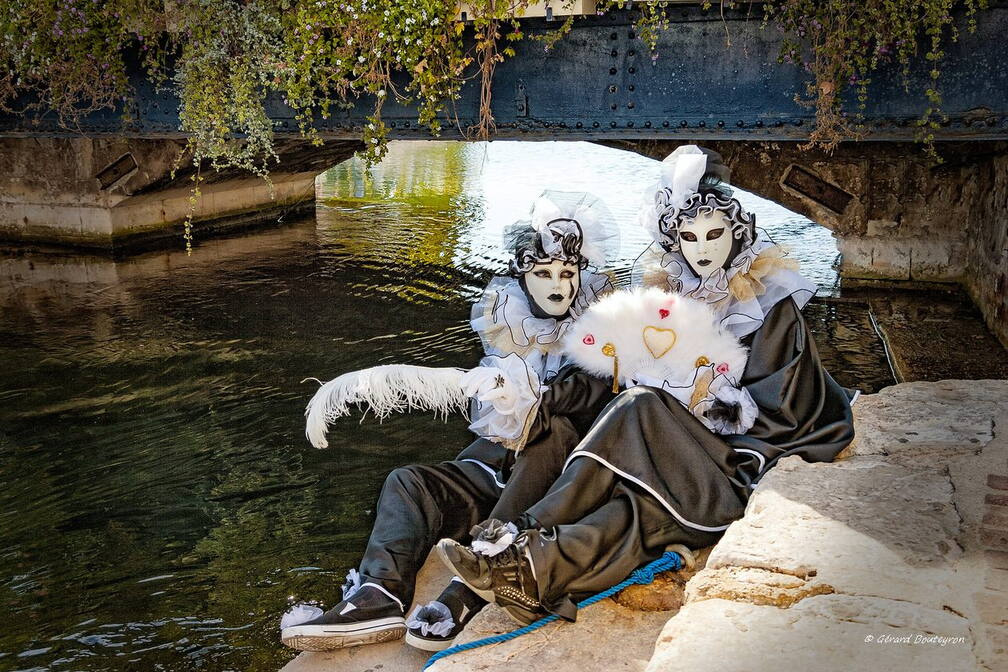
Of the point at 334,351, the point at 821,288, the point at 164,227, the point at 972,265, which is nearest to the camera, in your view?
the point at 334,351

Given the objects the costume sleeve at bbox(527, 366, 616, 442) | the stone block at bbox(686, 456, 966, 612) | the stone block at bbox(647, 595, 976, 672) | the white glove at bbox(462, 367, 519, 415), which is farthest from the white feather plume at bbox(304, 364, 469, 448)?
the stone block at bbox(647, 595, 976, 672)

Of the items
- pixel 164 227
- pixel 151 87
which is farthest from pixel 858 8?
pixel 164 227

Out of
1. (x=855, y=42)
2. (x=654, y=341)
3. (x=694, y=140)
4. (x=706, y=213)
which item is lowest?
(x=654, y=341)

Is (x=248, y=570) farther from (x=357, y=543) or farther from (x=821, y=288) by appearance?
(x=821, y=288)

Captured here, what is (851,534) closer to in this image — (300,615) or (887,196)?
(300,615)

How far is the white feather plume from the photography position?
3.72 meters

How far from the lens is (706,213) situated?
389 centimetres

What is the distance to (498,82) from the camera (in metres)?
6.51

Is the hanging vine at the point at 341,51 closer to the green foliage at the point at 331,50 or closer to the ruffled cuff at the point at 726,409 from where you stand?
the green foliage at the point at 331,50

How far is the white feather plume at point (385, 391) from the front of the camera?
3.72 metres

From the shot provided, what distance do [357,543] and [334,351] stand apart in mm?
3009

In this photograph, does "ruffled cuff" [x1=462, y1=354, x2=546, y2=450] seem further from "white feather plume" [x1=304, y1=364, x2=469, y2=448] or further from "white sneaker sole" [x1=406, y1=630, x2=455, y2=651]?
"white sneaker sole" [x1=406, y1=630, x2=455, y2=651]

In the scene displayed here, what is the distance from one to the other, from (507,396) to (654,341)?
A: 1.94ft

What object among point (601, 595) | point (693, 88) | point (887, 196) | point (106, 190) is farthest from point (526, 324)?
point (106, 190)
